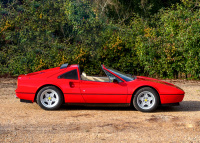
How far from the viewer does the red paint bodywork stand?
7773 millimetres

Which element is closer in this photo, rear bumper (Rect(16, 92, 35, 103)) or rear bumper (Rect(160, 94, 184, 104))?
rear bumper (Rect(160, 94, 184, 104))

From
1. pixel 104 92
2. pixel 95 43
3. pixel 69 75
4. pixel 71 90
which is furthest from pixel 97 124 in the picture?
pixel 95 43

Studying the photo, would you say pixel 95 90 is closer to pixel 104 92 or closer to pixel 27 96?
pixel 104 92

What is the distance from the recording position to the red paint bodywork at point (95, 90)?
7.77m

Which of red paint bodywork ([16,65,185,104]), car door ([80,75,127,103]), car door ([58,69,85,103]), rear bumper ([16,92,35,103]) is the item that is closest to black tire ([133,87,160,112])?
red paint bodywork ([16,65,185,104])

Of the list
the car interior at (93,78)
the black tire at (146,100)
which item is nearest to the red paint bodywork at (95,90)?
the black tire at (146,100)

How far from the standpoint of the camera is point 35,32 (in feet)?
56.2

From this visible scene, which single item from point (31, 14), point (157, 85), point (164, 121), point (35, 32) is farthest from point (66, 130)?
point (31, 14)

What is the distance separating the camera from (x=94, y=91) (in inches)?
307

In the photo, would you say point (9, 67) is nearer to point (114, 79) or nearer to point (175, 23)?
point (175, 23)

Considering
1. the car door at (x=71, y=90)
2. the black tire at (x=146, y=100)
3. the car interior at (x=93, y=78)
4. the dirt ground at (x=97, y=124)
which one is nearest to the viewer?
the dirt ground at (x=97, y=124)

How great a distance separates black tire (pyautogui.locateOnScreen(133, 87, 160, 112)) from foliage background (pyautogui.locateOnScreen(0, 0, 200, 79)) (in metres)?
7.33

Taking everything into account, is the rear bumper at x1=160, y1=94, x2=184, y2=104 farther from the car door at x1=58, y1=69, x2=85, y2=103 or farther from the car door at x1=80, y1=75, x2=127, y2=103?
the car door at x1=58, y1=69, x2=85, y2=103

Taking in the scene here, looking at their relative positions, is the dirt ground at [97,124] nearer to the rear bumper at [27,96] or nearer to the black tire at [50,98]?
the black tire at [50,98]
